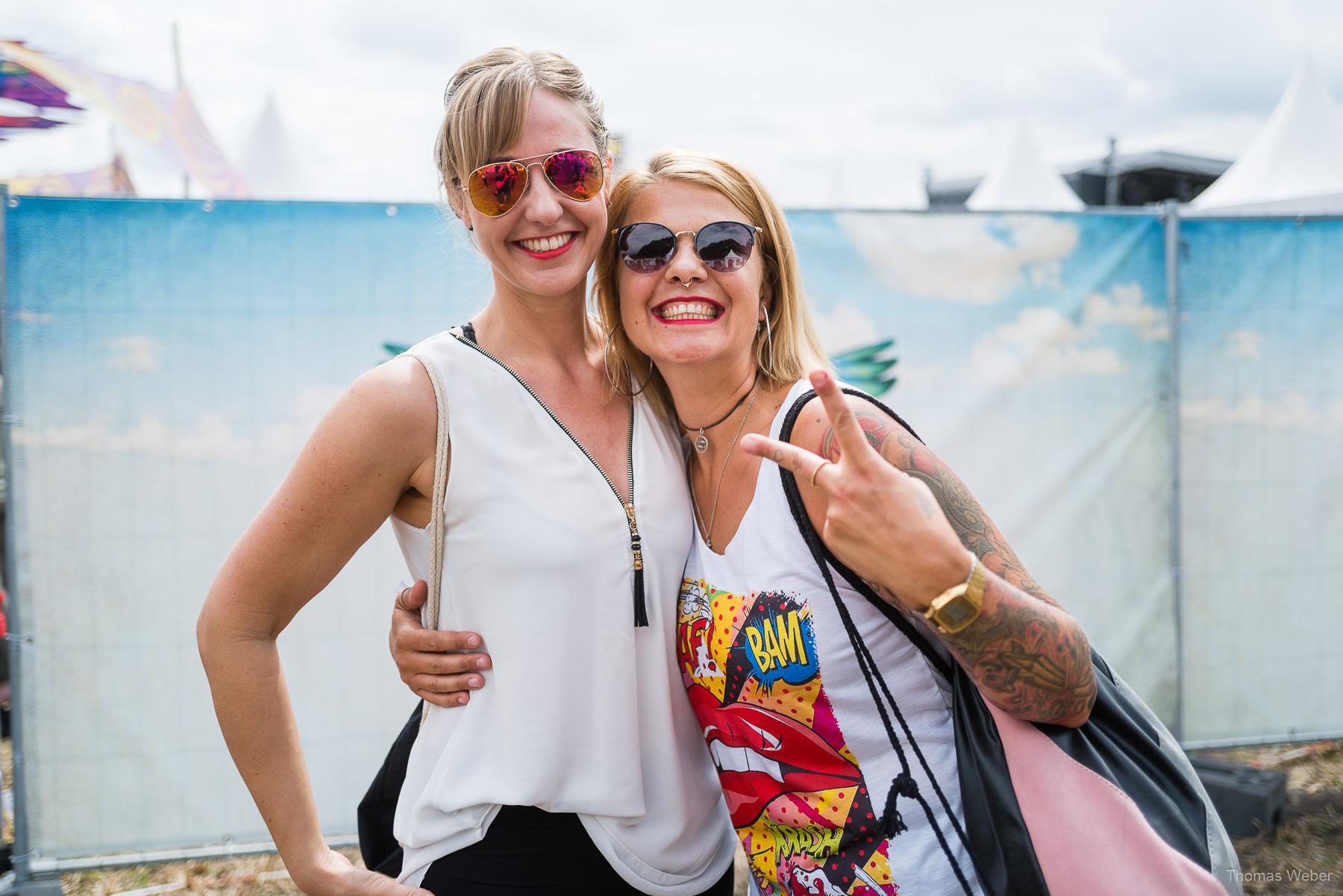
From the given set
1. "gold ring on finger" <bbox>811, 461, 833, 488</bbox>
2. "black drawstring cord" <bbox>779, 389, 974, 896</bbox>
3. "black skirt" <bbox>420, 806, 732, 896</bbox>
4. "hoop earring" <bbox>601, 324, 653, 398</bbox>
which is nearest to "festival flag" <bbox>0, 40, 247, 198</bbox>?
"hoop earring" <bbox>601, 324, 653, 398</bbox>

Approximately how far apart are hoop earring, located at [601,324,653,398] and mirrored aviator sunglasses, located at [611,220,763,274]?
206mm

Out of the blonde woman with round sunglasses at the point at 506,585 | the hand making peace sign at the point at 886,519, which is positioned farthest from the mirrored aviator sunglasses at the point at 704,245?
the hand making peace sign at the point at 886,519

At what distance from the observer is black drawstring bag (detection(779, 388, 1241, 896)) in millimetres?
1318

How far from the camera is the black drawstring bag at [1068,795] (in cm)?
132

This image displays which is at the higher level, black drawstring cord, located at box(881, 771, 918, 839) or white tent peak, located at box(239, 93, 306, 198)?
white tent peak, located at box(239, 93, 306, 198)

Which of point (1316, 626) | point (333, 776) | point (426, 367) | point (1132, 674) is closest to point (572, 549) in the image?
point (426, 367)

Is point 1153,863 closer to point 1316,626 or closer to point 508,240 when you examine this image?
point 508,240

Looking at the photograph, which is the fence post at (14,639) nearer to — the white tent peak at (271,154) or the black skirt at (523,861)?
the black skirt at (523,861)

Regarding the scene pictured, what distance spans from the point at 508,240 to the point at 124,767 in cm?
317

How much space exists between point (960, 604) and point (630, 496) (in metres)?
0.63

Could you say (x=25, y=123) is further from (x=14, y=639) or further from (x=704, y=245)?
(x=704, y=245)

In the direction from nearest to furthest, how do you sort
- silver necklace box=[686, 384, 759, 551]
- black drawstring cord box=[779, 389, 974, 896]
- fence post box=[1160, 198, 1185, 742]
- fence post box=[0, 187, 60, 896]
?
black drawstring cord box=[779, 389, 974, 896], silver necklace box=[686, 384, 759, 551], fence post box=[0, 187, 60, 896], fence post box=[1160, 198, 1185, 742]

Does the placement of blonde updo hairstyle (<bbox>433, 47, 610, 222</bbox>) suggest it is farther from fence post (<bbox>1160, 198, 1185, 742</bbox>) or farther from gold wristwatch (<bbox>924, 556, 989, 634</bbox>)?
fence post (<bbox>1160, 198, 1185, 742</bbox>)

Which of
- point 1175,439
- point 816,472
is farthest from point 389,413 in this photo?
point 1175,439
